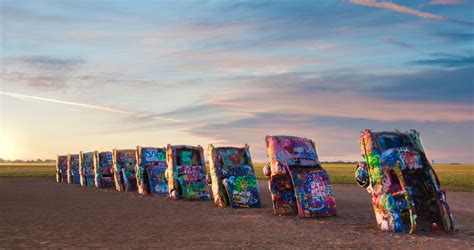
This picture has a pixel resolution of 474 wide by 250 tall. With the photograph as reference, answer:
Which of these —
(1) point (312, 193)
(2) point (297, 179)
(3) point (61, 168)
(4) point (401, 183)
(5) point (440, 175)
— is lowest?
(5) point (440, 175)

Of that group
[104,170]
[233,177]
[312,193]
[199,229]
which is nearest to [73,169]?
[104,170]

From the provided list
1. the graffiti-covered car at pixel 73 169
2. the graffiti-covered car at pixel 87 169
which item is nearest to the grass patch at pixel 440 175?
the graffiti-covered car at pixel 73 169

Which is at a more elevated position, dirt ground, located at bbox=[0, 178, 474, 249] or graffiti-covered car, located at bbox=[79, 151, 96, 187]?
graffiti-covered car, located at bbox=[79, 151, 96, 187]

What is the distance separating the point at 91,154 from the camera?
Result: 3819cm

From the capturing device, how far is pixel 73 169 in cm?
4212

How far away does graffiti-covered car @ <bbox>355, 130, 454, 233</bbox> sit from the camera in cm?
1277

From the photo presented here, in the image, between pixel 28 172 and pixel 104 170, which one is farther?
pixel 28 172

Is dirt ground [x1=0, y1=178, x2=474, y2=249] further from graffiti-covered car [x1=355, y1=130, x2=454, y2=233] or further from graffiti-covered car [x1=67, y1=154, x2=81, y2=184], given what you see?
graffiti-covered car [x1=67, y1=154, x2=81, y2=184]

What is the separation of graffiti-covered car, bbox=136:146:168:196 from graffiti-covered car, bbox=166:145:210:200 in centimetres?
285

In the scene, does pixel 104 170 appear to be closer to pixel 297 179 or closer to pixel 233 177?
pixel 233 177

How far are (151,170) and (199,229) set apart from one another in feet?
46.3

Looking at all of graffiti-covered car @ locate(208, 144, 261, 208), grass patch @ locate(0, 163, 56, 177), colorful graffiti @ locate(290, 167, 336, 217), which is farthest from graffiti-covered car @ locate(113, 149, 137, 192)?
grass patch @ locate(0, 163, 56, 177)

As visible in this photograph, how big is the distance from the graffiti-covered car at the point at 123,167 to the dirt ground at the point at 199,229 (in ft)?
35.2

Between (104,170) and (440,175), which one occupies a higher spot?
(104,170)
